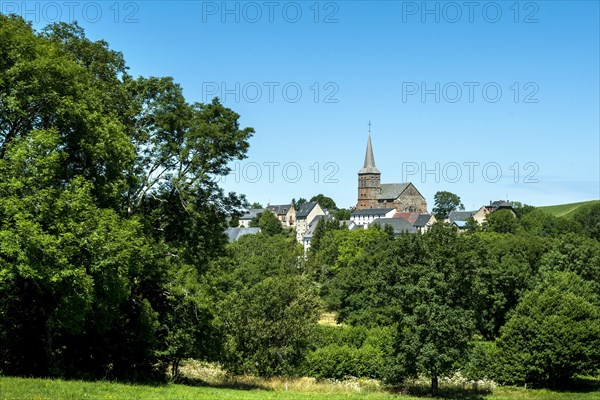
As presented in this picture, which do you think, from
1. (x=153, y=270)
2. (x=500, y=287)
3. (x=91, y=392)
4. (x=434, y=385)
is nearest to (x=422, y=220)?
(x=500, y=287)

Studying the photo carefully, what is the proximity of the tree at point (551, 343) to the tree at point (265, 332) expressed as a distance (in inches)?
508

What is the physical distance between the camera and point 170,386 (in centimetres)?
2367

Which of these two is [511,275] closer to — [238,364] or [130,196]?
[238,364]

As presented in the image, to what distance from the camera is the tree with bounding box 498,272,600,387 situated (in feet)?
125

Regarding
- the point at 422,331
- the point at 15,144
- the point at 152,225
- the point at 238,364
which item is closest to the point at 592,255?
the point at 422,331

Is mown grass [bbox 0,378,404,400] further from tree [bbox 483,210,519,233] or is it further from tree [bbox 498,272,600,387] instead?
tree [bbox 483,210,519,233]

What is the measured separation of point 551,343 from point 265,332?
17.3m

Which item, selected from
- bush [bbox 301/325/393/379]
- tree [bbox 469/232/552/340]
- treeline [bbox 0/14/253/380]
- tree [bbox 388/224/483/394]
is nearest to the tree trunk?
tree [bbox 388/224/483/394]

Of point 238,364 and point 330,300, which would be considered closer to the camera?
point 238,364

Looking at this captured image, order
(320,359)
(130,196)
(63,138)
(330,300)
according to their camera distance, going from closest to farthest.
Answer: (63,138) < (130,196) < (320,359) < (330,300)

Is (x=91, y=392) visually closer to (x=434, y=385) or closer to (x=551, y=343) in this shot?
(x=434, y=385)

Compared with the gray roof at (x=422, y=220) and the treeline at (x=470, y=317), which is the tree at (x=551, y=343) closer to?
the treeline at (x=470, y=317)

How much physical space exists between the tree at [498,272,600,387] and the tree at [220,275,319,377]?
12906 millimetres

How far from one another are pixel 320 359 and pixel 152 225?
16452 millimetres
